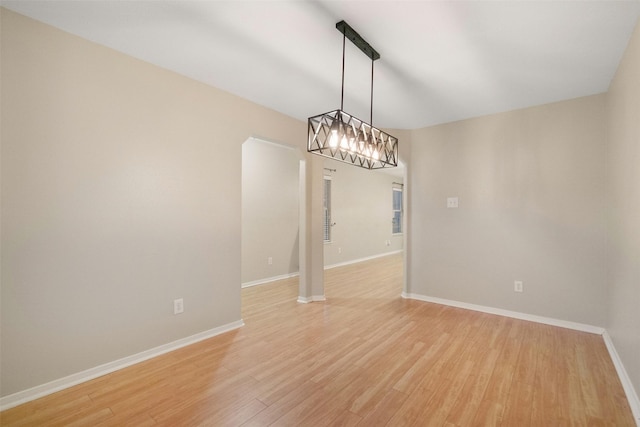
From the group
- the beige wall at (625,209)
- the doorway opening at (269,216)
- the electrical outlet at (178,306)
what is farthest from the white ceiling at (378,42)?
the doorway opening at (269,216)

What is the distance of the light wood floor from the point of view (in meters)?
1.70

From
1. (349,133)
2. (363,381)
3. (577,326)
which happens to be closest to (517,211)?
(577,326)

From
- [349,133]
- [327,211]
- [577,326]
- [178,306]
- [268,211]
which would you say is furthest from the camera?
[327,211]

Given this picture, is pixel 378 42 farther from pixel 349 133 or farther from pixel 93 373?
pixel 93 373

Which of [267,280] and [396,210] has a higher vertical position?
[396,210]

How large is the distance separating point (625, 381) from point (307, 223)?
320 centimetres

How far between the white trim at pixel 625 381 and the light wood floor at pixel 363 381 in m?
0.04

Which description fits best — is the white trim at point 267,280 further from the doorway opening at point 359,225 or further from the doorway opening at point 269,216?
the doorway opening at point 359,225

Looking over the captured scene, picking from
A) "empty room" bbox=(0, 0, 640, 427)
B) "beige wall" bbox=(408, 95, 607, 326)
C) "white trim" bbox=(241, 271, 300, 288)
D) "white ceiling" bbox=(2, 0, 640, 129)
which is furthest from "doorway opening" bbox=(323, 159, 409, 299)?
"white ceiling" bbox=(2, 0, 640, 129)

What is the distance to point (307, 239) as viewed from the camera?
12.8 ft

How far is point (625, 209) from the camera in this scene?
86.0 inches

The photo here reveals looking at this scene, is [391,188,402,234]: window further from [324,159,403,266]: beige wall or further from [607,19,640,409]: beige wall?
[607,19,640,409]: beige wall

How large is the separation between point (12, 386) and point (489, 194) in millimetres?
4683

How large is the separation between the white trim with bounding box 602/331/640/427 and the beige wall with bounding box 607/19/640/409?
0.05 meters
